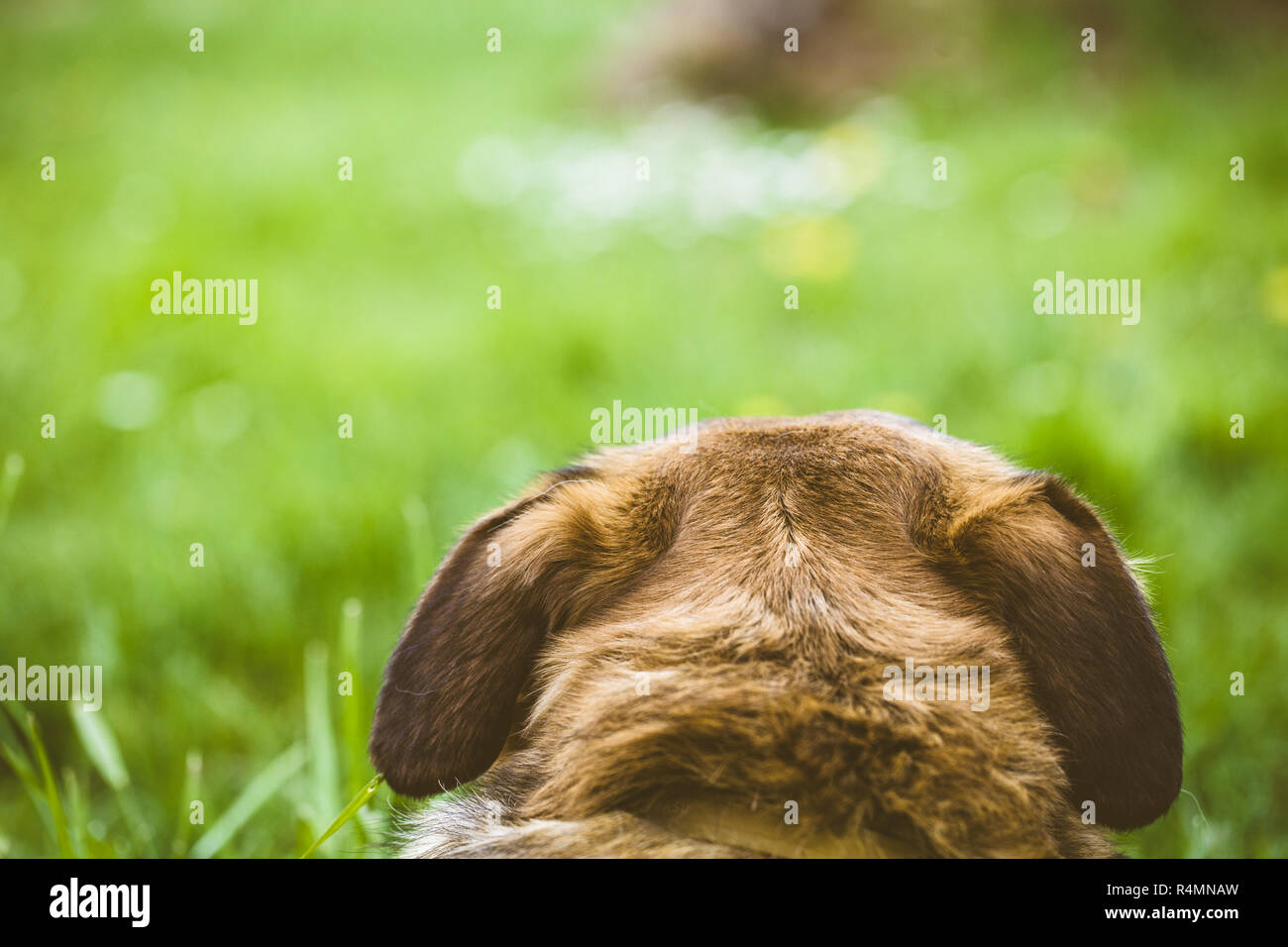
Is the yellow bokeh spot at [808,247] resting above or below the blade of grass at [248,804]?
above

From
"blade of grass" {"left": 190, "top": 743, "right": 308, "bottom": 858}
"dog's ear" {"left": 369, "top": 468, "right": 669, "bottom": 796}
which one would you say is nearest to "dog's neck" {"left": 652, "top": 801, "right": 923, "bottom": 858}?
"dog's ear" {"left": 369, "top": 468, "right": 669, "bottom": 796}

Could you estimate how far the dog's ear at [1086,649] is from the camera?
1749 mm

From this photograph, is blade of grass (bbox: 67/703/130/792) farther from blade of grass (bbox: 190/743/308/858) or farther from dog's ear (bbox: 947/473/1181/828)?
dog's ear (bbox: 947/473/1181/828)

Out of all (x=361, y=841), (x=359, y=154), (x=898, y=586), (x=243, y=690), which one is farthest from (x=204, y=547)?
(x=359, y=154)

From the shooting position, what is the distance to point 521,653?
72.6 inches

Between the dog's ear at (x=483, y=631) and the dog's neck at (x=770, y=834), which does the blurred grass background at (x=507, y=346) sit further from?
the dog's neck at (x=770, y=834)

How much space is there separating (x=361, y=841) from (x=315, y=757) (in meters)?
0.28

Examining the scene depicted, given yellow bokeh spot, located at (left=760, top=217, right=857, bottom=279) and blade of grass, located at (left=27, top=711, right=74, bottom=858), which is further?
yellow bokeh spot, located at (left=760, top=217, right=857, bottom=279)

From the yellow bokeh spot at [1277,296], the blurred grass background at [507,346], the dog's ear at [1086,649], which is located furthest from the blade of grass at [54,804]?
the yellow bokeh spot at [1277,296]

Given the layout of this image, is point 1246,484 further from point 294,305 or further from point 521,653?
point 294,305

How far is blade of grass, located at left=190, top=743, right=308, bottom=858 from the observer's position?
2652 millimetres

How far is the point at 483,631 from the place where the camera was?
1819mm

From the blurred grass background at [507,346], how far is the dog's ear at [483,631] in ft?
2.78

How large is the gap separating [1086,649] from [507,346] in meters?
3.98
